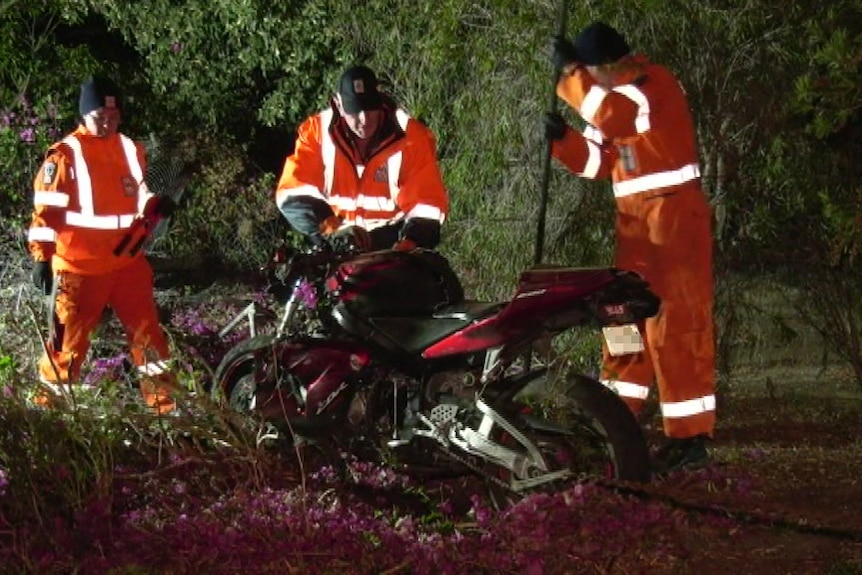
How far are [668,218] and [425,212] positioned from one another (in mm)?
1110

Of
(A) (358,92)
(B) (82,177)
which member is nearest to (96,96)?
(B) (82,177)

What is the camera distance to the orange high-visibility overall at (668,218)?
5.79m

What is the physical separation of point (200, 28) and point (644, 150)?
592 centimetres

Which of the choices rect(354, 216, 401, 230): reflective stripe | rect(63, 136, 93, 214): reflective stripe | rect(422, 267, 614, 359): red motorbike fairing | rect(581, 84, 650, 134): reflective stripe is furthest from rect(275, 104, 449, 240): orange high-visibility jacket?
rect(63, 136, 93, 214): reflective stripe

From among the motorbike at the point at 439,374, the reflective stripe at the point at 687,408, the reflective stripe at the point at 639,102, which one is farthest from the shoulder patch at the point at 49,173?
the reflective stripe at the point at 687,408

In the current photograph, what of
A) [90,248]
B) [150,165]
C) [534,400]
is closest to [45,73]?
[150,165]

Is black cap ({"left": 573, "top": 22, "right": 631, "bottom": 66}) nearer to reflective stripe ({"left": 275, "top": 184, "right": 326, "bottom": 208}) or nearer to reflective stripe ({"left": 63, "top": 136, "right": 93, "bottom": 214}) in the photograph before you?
reflective stripe ({"left": 275, "top": 184, "right": 326, "bottom": 208})

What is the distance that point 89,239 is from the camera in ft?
22.9

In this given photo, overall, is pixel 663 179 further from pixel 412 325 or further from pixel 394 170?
pixel 412 325

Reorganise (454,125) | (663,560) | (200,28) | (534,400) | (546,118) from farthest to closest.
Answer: (200,28)
(454,125)
(546,118)
(534,400)
(663,560)

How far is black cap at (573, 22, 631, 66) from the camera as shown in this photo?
5762 mm

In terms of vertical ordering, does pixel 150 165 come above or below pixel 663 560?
above

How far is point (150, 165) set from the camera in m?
7.72

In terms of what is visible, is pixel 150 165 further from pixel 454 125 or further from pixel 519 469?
pixel 519 469
